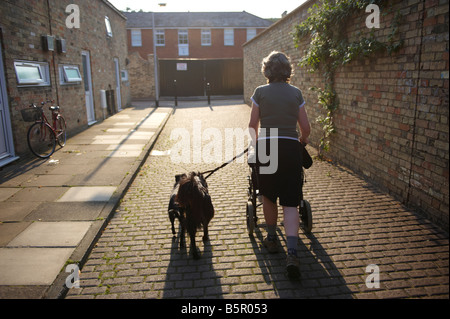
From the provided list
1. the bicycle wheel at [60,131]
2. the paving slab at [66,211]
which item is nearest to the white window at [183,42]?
the bicycle wheel at [60,131]

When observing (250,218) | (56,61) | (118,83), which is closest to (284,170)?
(250,218)

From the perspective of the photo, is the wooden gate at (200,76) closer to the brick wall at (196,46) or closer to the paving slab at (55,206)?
the brick wall at (196,46)

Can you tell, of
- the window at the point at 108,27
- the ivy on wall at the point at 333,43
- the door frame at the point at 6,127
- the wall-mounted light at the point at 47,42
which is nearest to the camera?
the ivy on wall at the point at 333,43

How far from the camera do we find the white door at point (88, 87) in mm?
12695

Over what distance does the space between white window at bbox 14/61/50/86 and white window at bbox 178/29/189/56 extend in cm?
2811

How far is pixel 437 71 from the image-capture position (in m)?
4.14

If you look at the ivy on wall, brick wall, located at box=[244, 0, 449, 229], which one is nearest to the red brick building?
the ivy on wall

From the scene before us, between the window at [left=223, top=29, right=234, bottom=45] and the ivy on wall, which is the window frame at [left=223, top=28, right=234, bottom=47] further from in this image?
the ivy on wall

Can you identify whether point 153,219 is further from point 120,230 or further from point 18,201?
point 18,201

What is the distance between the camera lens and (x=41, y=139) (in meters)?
8.15

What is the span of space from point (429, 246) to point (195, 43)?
3494 cm

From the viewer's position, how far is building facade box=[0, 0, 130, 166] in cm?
725

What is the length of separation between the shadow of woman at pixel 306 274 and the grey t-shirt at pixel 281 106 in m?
1.23

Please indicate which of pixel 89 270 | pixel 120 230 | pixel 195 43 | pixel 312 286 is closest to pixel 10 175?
pixel 120 230
